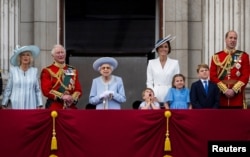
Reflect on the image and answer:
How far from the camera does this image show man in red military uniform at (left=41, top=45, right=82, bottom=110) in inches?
789

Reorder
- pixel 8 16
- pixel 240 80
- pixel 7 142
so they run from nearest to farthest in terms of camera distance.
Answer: pixel 7 142
pixel 240 80
pixel 8 16

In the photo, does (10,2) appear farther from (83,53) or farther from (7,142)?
(7,142)

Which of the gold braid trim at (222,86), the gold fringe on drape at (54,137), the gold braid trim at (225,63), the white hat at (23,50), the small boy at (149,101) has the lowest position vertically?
the gold fringe on drape at (54,137)

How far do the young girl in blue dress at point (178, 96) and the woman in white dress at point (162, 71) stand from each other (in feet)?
0.90

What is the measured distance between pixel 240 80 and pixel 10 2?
5.04 metres

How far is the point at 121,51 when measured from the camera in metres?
24.3

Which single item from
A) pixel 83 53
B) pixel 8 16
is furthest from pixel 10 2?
pixel 83 53

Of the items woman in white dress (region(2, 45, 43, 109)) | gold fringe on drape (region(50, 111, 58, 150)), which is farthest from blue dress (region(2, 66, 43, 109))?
gold fringe on drape (region(50, 111, 58, 150))

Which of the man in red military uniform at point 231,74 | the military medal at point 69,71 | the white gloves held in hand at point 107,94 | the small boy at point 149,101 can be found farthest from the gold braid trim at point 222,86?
the military medal at point 69,71

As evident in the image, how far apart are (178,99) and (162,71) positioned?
75 cm

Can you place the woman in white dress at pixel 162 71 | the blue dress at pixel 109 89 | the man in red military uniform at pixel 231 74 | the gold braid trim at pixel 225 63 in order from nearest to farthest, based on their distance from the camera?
the blue dress at pixel 109 89, the man in red military uniform at pixel 231 74, the gold braid trim at pixel 225 63, the woman in white dress at pixel 162 71

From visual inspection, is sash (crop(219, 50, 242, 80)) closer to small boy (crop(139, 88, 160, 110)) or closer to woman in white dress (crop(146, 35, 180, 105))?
woman in white dress (crop(146, 35, 180, 105))

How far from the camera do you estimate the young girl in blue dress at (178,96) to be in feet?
66.6

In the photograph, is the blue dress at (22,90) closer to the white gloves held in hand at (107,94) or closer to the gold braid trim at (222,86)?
the white gloves held in hand at (107,94)
